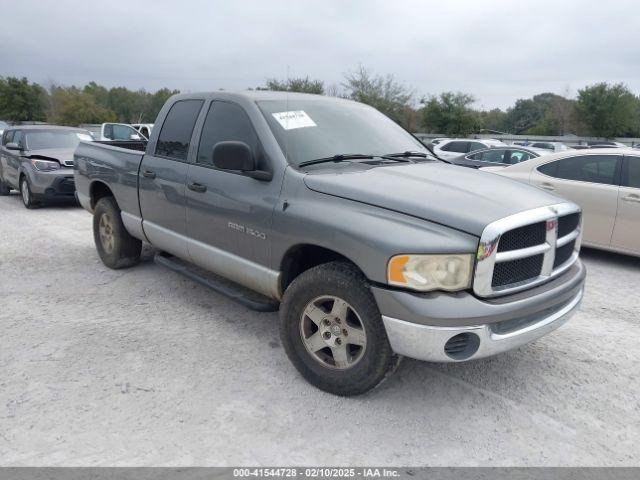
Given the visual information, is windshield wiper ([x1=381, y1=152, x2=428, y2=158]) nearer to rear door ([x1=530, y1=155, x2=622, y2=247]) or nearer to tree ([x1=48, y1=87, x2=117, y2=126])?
rear door ([x1=530, y1=155, x2=622, y2=247])

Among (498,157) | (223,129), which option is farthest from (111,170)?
(498,157)

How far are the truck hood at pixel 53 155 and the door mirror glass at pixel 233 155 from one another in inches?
308

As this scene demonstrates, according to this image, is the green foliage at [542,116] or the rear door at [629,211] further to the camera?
the green foliage at [542,116]

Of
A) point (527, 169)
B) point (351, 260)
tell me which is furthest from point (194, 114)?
point (527, 169)

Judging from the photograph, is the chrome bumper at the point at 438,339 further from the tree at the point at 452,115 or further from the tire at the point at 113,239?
the tree at the point at 452,115

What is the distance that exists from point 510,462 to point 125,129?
1824cm

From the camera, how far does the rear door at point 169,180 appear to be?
4.30 m

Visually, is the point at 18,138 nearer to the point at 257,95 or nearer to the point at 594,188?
the point at 257,95

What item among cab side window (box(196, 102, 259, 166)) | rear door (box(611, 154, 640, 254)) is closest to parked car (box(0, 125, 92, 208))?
cab side window (box(196, 102, 259, 166))

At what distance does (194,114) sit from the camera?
438 cm

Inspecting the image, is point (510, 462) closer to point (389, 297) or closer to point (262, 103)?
point (389, 297)

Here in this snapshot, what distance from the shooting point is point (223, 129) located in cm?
403

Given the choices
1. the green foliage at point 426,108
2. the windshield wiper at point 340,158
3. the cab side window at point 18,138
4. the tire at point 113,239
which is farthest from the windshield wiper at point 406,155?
the green foliage at point 426,108

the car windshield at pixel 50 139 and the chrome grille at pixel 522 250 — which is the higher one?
the car windshield at pixel 50 139
